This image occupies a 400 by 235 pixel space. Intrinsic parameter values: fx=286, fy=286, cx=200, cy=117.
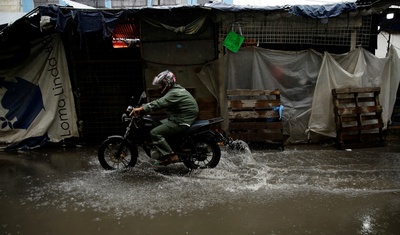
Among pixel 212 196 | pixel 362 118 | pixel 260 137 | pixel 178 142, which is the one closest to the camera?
pixel 212 196

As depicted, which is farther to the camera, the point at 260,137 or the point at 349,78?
the point at 349,78

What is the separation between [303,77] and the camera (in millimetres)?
7551

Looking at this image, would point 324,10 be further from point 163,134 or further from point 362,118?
point 163,134

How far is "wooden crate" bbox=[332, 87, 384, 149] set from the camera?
712cm

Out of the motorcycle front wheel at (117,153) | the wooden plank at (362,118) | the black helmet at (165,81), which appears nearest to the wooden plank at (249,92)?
the wooden plank at (362,118)

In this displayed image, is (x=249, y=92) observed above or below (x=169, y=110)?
above

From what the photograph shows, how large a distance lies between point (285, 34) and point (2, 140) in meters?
7.80

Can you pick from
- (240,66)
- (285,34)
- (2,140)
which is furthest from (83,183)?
(285,34)

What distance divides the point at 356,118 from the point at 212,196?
476cm

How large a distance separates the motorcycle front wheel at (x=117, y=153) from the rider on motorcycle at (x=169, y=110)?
19.7 inches

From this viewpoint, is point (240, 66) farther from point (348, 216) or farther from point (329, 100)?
point (348, 216)

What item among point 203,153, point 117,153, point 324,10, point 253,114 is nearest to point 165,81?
point 203,153

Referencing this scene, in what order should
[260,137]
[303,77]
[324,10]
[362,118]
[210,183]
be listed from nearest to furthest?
[210,183], [324,10], [260,137], [362,118], [303,77]

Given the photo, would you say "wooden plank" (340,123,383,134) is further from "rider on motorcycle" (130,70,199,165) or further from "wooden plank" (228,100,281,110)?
"rider on motorcycle" (130,70,199,165)
